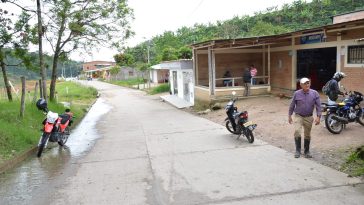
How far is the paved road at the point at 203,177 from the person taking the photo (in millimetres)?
5469

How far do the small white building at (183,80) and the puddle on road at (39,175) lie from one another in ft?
44.4

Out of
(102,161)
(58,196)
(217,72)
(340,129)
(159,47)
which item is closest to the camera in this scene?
(58,196)

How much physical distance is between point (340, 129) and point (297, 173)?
3.83m

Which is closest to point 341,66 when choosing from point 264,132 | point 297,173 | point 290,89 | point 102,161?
point 290,89

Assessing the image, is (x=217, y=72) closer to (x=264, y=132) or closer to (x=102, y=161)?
(x=264, y=132)

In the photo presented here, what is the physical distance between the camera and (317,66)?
65.1ft

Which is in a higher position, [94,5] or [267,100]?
[94,5]

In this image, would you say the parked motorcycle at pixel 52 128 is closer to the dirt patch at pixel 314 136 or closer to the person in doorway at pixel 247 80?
the dirt patch at pixel 314 136

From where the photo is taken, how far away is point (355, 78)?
14398 mm

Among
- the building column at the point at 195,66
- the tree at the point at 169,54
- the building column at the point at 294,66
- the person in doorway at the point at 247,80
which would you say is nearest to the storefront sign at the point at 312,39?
the building column at the point at 294,66

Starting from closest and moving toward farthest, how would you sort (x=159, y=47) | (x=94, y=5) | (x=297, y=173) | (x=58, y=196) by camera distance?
1. (x=58, y=196)
2. (x=297, y=173)
3. (x=94, y=5)
4. (x=159, y=47)

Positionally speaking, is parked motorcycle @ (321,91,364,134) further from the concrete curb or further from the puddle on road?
the concrete curb

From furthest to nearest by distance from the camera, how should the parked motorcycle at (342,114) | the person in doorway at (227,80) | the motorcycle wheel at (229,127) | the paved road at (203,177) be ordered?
the person in doorway at (227,80), the motorcycle wheel at (229,127), the parked motorcycle at (342,114), the paved road at (203,177)

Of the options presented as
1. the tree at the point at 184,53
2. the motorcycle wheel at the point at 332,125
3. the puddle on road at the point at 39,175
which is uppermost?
the tree at the point at 184,53
